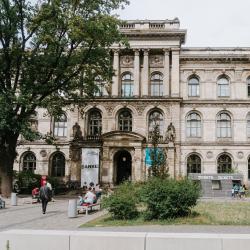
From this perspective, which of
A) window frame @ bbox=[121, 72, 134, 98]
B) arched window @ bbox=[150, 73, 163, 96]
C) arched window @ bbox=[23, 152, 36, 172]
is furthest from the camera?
arched window @ bbox=[23, 152, 36, 172]

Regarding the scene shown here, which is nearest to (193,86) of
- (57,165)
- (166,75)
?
(166,75)

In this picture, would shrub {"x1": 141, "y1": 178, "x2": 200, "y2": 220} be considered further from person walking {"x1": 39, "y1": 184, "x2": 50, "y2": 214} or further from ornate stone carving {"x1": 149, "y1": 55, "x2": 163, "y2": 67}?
ornate stone carving {"x1": 149, "y1": 55, "x2": 163, "y2": 67}

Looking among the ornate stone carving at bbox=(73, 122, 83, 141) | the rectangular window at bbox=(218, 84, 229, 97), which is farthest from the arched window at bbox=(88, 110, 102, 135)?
the rectangular window at bbox=(218, 84, 229, 97)

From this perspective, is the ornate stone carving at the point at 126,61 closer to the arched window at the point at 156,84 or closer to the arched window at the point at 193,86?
the arched window at the point at 156,84

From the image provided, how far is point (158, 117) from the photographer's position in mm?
49000

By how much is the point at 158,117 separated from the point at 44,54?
707 inches

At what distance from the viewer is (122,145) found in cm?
4691

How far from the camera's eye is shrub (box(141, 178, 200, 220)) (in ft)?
65.3

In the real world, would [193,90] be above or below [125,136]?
above

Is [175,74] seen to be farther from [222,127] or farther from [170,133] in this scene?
[222,127]

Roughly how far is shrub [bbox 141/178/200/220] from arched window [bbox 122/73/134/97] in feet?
99.0

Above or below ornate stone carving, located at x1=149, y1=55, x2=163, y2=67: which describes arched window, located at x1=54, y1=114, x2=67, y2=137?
below

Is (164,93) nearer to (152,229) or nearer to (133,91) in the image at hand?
(133,91)

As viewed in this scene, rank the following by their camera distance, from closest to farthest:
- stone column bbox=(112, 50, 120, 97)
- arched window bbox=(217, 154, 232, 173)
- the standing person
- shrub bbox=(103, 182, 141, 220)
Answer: shrub bbox=(103, 182, 141, 220) < the standing person < arched window bbox=(217, 154, 232, 173) < stone column bbox=(112, 50, 120, 97)
